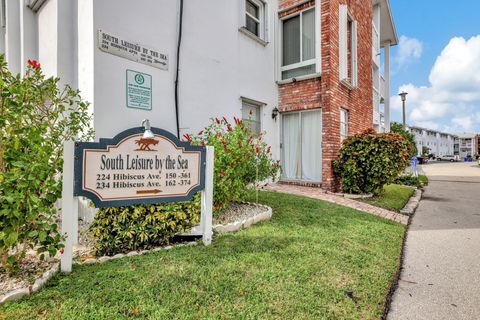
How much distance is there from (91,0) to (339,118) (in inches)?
285

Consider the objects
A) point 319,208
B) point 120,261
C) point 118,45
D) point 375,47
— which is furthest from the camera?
point 375,47

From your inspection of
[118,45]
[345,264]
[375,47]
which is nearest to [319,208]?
[345,264]

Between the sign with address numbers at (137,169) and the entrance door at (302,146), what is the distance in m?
5.89

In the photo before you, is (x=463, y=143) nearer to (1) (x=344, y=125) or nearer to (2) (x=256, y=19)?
(1) (x=344, y=125)

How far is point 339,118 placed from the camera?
348 inches

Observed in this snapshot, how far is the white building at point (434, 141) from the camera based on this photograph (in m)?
60.9

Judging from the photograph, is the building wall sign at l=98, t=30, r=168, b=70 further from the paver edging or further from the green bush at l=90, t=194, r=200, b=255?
the paver edging

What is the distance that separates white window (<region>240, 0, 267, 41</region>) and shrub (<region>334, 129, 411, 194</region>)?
4308mm

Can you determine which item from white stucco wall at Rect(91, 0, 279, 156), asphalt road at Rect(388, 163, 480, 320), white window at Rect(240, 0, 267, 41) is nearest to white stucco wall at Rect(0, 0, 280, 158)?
white stucco wall at Rect(91, 0, 279, 156)

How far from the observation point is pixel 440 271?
10.9 feet

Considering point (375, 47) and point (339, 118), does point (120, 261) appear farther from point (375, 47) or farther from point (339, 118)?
point (375, 47)

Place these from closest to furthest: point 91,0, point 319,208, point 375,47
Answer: point 91,0 → point 319,208 → point 375,47

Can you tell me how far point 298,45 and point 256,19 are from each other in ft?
5.30

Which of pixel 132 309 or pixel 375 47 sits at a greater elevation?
pixel 375 47
